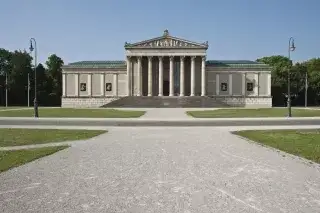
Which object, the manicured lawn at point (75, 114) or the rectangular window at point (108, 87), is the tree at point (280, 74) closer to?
the rectangular window at point (108, 87)

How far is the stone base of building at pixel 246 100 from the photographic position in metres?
95.2

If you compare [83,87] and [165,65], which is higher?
[165,65]

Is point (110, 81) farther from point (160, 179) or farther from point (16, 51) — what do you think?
point (160, 179)

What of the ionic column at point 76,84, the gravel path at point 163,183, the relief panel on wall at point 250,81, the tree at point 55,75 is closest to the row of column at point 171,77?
the relief panel on wall at point 250,81

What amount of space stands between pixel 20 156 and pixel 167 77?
86.1 m

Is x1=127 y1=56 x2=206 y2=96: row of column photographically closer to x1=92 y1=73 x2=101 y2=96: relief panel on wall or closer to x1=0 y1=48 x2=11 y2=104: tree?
x1=92 y1=73 x2=101 y2=96: relief panel on wall

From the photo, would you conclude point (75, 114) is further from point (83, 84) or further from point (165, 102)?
point (83, 84)

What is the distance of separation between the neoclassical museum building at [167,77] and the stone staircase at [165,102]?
7610 mm

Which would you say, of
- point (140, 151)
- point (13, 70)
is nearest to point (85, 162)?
point (140, 151)

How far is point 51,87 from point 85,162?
337 feet

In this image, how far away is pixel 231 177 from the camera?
990 centimetres

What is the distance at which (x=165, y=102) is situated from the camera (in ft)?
277

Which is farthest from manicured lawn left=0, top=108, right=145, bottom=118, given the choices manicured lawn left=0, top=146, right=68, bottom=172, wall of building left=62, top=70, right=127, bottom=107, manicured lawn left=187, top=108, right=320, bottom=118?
wall of building left=62, top=70, right=127, bottom=107

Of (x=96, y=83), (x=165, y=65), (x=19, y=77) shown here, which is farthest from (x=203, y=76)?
(x=19, y=77)
